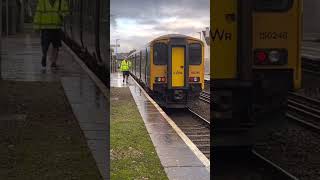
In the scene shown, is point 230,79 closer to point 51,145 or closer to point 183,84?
point 183,84

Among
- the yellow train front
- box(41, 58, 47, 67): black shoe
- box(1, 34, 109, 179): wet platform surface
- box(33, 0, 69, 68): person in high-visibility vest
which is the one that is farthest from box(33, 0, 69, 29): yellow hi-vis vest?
the yellow train front

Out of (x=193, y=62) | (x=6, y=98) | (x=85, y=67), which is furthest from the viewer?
(x=6, y=98)

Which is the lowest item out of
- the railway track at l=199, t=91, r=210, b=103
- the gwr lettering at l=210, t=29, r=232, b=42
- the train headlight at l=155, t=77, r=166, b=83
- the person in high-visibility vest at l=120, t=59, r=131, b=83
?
the railway track at l=199, t=91, r=210, b=103

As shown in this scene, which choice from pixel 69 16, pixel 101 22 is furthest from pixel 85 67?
pixel 101 22

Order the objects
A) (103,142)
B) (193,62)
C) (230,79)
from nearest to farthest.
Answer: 1. (193,62)
2. (103,142)
3. (230,79)

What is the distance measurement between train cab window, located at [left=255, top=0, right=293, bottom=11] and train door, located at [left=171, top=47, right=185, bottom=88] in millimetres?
580

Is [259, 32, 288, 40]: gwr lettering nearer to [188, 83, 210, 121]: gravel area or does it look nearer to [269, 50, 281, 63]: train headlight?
[269, 50, 281, 63]: train headlight

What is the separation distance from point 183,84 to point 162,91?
10 cm

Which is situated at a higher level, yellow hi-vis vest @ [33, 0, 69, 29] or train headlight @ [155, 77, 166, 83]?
yellow hi-vis vest @ [33, 0, 69, 29]

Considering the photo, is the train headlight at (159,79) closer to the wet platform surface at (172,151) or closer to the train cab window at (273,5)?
the wet platform surface at (172,151)

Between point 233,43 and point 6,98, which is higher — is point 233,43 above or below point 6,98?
above

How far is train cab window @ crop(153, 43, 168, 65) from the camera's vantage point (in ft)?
5.58

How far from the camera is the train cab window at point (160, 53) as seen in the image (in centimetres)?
170

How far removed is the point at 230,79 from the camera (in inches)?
80.9
